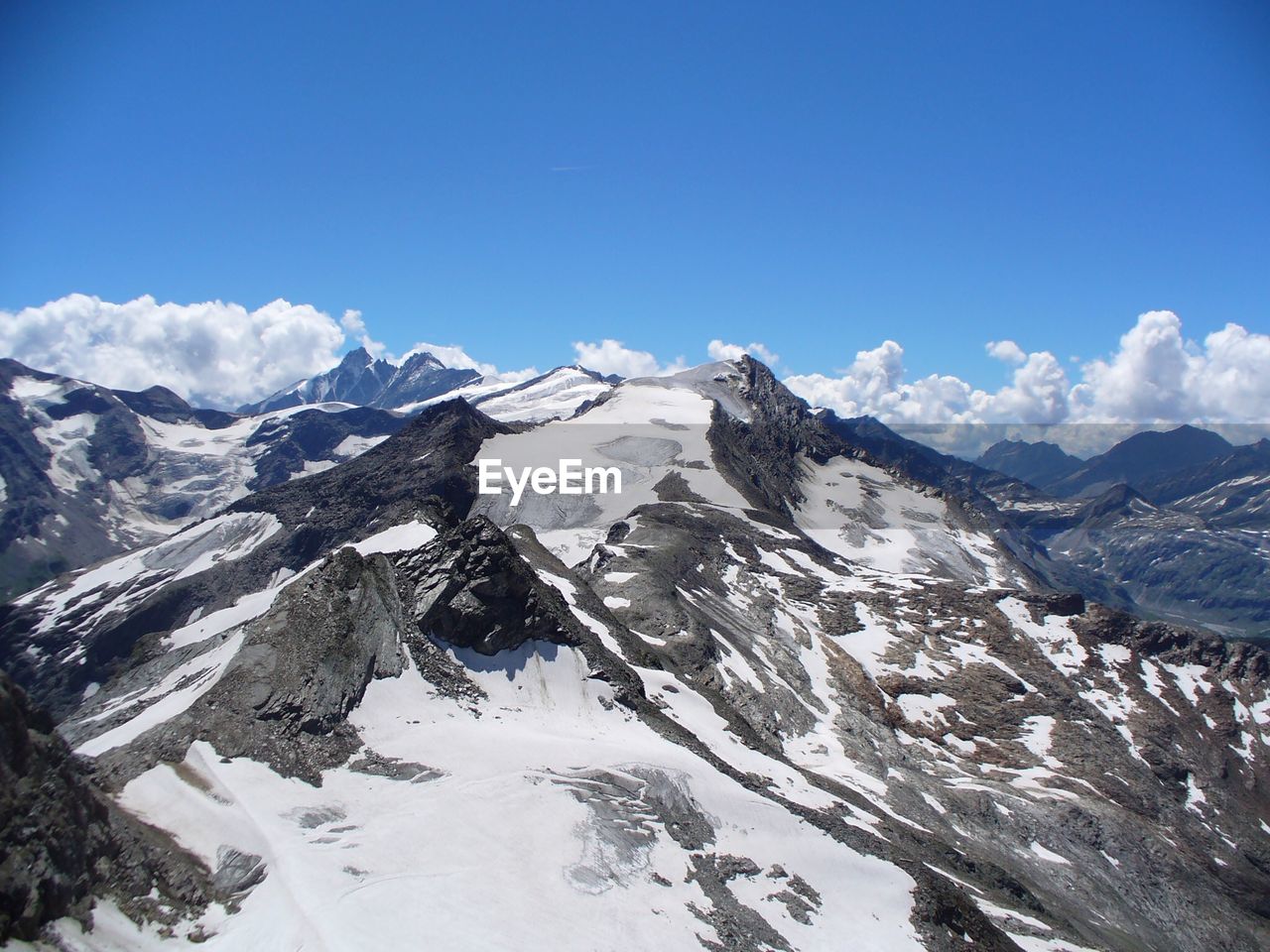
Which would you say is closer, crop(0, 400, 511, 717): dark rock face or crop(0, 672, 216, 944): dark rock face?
crop(0, 672, 216, 944): dark rock face

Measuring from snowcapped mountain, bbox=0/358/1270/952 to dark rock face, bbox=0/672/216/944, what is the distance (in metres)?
0.10

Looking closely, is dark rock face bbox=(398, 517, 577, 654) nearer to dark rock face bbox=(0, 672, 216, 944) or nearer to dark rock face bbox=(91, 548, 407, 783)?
dark rock face bbox=(91, 548, 407, 783)

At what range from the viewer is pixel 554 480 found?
409ft

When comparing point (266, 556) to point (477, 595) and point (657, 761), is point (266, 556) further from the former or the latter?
point (657, 761)

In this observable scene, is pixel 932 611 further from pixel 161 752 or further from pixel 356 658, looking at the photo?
pixel 161 752

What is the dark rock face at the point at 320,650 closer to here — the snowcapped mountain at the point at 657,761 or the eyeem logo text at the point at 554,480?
the snowcapped mountain at the point at 657,761

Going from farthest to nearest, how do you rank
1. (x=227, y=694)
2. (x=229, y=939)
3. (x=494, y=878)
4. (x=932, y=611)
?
(x=932, y=611) < (x=227, y=694) < (x=494, y=878) < (x=229, y=939)

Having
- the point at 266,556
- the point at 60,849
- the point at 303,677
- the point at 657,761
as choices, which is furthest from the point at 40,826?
the point at 266,556

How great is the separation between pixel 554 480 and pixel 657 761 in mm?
93126

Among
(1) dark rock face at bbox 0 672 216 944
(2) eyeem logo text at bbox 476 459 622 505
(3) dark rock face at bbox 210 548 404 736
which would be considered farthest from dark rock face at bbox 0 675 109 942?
(2) eyeem logo text at bbox 476 459 622 505

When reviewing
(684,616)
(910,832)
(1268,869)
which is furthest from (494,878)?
(1268,869)

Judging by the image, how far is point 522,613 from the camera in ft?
137

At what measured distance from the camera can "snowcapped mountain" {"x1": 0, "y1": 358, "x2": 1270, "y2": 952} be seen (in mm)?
21672

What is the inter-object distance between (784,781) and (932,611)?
1798 inches
